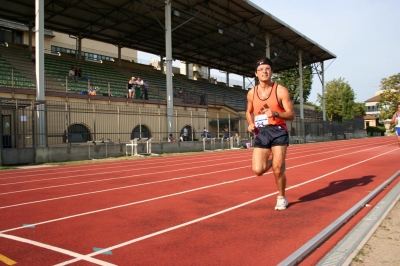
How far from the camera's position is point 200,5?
25.8 meters

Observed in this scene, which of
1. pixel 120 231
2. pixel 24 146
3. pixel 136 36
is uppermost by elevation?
pixel 136 36

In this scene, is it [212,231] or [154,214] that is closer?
[212,231]

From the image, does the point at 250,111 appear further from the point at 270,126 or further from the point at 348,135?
the point at 348,135

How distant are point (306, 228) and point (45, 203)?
14.6 ft

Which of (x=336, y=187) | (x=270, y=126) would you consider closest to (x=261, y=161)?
(x=270, y=126)

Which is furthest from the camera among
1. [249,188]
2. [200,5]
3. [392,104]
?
[392,104]

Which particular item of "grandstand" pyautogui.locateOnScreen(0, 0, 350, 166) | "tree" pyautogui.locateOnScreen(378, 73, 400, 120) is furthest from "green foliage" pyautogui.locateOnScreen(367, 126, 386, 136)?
"grandstand" pyautogui.locateOnScreen(0, 0, 350, 166)

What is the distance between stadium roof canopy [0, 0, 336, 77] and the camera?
25.2 metres

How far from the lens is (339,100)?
6306 centimetres

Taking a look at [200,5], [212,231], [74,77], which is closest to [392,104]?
[200,5]

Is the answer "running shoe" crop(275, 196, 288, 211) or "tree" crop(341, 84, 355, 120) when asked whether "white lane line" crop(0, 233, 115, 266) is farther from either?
"tree" crop(341, 84, 355, 120)

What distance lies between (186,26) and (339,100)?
43938 millimetres

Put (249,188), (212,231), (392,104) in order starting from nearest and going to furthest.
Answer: (212,231) < (249,188) < (392,104)

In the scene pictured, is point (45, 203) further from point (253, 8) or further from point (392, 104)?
point (392, 104)
